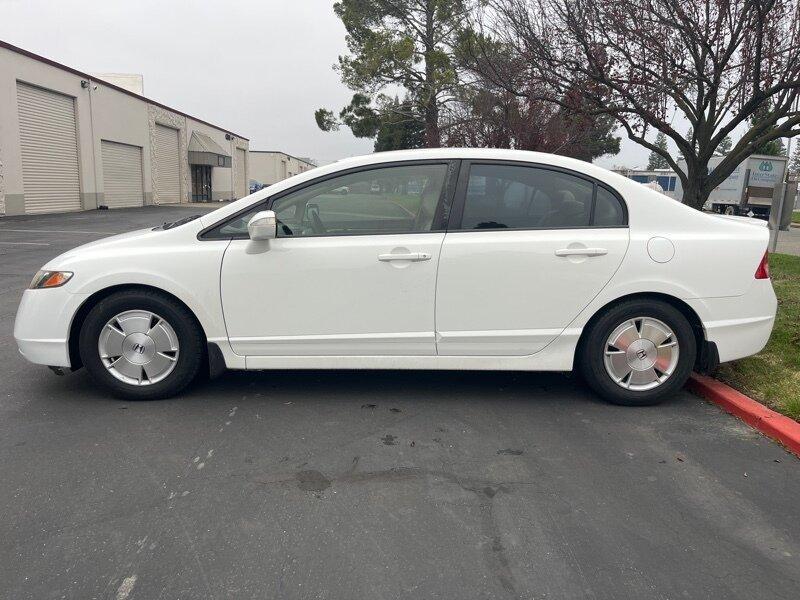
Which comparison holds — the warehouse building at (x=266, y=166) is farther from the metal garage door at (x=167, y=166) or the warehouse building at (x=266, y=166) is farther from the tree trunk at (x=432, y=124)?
the tree trunk at (x=432, y=124)

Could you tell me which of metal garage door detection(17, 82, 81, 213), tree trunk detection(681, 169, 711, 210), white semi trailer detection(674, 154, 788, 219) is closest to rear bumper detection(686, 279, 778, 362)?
tree trunk detection(681, 169, 711, 210)

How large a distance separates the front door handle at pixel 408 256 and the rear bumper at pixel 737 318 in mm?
1740

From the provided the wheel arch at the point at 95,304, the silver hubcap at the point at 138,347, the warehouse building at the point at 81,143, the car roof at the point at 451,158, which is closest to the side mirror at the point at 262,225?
the car roof at the point at 451,158

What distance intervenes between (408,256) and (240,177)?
5683 cm

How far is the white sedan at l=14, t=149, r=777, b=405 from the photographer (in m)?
4.15

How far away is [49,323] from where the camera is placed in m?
4.19

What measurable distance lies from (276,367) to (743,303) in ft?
10.2

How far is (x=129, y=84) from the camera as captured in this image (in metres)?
49.4

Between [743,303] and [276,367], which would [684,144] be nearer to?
[743,303]

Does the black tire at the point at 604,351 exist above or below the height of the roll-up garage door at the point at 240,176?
below

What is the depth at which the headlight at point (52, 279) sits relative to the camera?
13.8ft

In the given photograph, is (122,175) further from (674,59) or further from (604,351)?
(604,351)

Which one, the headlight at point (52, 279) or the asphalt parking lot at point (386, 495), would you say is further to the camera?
the headlight at point (52, 279)

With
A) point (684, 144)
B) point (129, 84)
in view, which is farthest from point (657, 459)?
point (129, 84)
